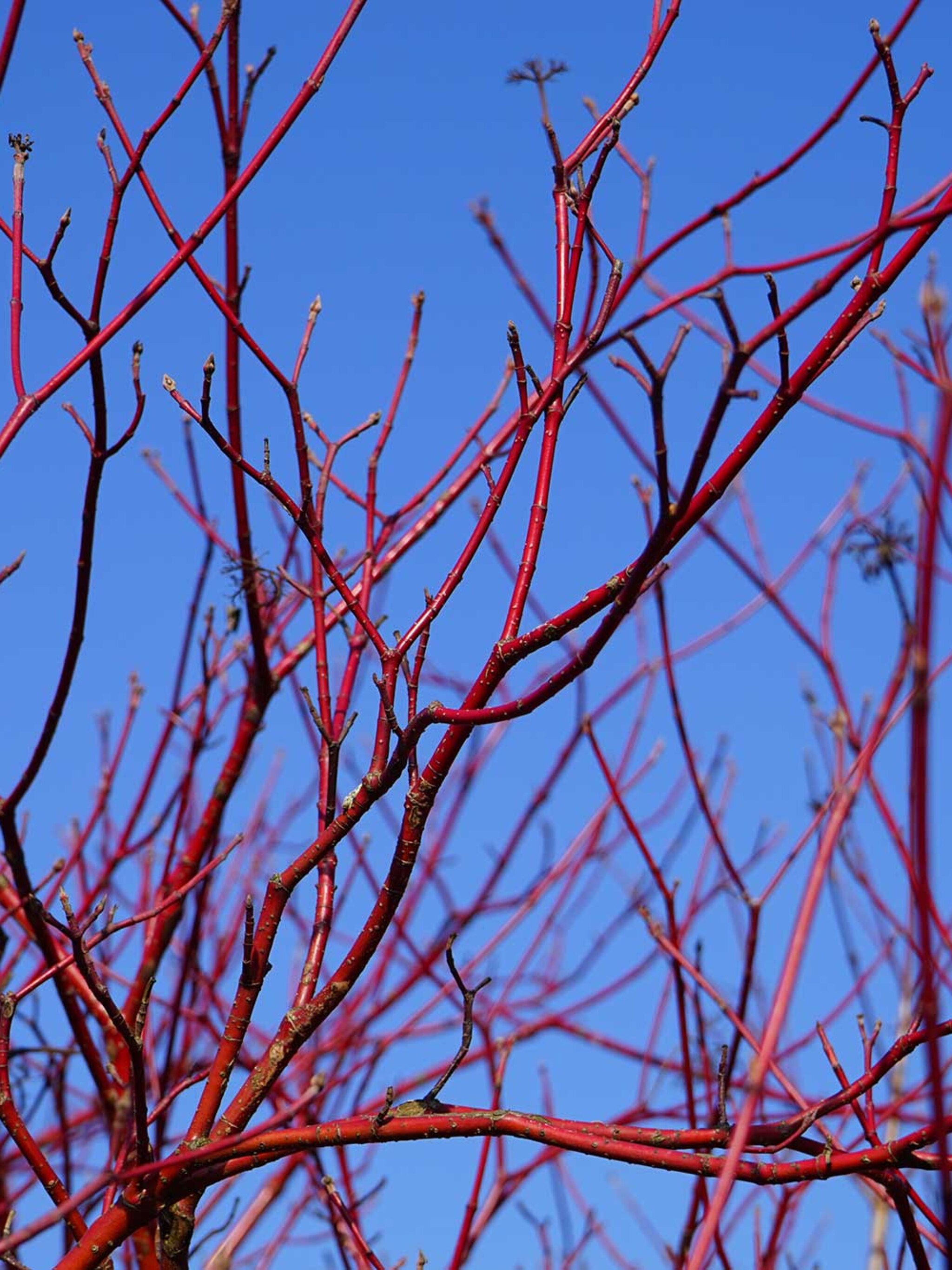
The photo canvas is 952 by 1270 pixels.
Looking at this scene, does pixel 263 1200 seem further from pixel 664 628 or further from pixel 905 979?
pixel 905 979

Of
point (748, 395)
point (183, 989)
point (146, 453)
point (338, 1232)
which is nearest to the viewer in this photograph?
point (748, 395)

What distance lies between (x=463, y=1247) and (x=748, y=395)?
1493 millimetres

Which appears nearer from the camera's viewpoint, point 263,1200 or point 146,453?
point 263,1200

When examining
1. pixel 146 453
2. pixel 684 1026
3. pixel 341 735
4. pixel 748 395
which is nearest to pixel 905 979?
pixel 684 1026

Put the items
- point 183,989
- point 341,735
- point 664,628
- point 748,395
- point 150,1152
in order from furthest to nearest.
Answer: point 183,989 < point 664,628 < point 341,735 < point 150,1152 < point 748,395

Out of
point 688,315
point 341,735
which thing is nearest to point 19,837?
point 341,735

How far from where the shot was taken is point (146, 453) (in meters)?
3.21

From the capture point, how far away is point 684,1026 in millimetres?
2117

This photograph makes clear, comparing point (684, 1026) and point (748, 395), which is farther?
point (684, 1026)

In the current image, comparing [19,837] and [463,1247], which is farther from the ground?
[19,837]

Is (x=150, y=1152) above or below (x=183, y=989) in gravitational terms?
below

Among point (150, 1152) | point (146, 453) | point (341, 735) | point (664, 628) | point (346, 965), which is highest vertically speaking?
point (146, 453)

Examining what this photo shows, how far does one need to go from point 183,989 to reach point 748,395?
5.26 feet

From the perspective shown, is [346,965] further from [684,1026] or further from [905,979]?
[905,979]
